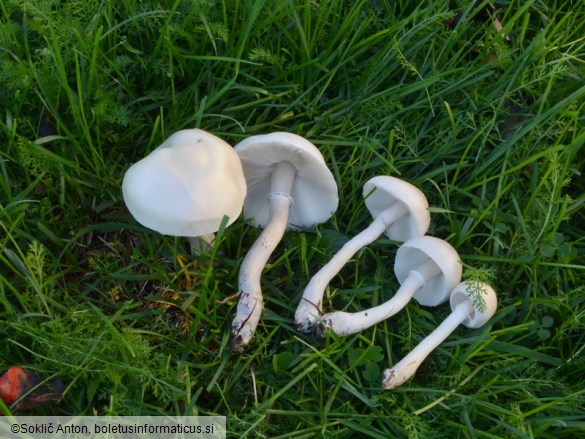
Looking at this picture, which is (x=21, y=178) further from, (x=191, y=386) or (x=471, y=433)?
(x=471, y=433)

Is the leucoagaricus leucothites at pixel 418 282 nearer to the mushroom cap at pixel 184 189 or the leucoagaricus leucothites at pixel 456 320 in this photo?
the leucoagaricus leucothites at pixel 456 320

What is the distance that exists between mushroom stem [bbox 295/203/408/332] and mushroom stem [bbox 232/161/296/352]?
0.22 m

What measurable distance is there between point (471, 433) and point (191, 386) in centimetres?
125

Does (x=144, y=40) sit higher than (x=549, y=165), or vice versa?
(x=144, y=40)

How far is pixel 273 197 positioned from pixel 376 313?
807mm

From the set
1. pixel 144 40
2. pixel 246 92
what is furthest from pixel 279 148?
pixel 144 40

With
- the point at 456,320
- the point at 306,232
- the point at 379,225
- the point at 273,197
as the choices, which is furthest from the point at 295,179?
the point at 456,320

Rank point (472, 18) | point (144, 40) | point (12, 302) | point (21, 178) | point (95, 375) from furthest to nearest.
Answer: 1. point (472, 18)
2. point (144, 40)
3. point (21, 178)
4. point (12, 302)
5. point (95, 375)

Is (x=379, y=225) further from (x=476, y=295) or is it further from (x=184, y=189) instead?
(x=184, y=189)

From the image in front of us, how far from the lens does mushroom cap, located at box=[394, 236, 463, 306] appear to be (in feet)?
9.93

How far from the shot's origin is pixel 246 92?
356 centimetres

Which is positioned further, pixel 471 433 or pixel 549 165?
pixel 549 165

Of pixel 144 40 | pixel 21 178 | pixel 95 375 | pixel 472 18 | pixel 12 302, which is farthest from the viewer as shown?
pixel 472 18

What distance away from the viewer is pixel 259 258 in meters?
3.14
